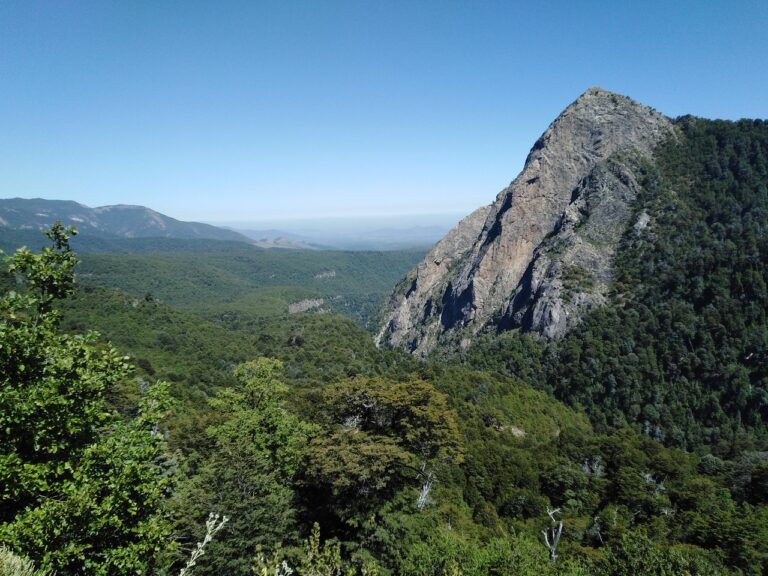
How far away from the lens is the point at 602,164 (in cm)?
13788

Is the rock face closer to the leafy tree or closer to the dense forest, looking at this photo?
the dense forest

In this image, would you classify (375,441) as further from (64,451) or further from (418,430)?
(64,451)

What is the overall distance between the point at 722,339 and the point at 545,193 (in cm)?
7571

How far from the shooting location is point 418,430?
21.5m

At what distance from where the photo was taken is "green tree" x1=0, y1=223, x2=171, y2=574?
7.40m

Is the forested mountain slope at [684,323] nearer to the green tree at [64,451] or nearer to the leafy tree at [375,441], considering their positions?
the leafy tree at [375,441]

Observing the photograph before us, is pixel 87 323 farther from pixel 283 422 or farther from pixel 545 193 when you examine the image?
pixel 545 193

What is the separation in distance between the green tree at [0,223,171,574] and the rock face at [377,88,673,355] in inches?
4589

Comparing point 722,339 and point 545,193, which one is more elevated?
point 545,193

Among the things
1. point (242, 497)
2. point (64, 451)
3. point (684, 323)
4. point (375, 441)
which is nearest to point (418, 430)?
point (375, 441)

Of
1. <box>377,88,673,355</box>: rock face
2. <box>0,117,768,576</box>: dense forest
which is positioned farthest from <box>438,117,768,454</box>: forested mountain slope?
<box>377,88,673,355</box>: rock face

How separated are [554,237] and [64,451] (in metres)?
141

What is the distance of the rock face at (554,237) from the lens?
118812mm

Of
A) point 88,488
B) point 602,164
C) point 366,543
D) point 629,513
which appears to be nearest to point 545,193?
point 602,164
